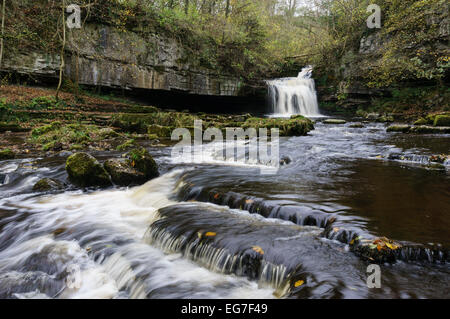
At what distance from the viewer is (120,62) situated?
16656mm

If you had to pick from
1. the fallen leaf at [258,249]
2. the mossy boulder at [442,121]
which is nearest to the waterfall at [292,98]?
the mossy boulder at [442,121]

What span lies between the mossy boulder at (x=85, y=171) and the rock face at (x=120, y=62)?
12191 mm

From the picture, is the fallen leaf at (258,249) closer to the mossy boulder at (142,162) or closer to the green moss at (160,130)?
Answer: the mossy boulder at (142,162)

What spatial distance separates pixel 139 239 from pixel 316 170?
14.3 feet

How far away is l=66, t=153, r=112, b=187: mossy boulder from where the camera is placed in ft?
18.9

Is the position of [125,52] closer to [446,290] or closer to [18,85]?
[18,85]

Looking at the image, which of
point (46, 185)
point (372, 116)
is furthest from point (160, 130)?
point (372, 116)

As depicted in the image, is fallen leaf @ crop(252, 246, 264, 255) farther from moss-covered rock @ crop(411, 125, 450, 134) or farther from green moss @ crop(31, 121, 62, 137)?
moss-covered rock @ crop(411, 125, 450, 134)

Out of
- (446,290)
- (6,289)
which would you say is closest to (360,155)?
(446,290)

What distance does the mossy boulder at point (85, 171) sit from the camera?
5.77 m

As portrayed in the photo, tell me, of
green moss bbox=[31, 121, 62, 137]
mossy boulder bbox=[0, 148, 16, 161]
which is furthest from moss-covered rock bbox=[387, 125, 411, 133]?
mossy boulder bbox=[0, 148, 16, 161]

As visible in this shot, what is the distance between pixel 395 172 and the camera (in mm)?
5910

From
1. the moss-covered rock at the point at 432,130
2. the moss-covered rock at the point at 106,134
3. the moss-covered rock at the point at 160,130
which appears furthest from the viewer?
the moss-covered rock at the point at 160,130

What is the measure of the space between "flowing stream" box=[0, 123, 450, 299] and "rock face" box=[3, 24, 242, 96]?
11.2 m
